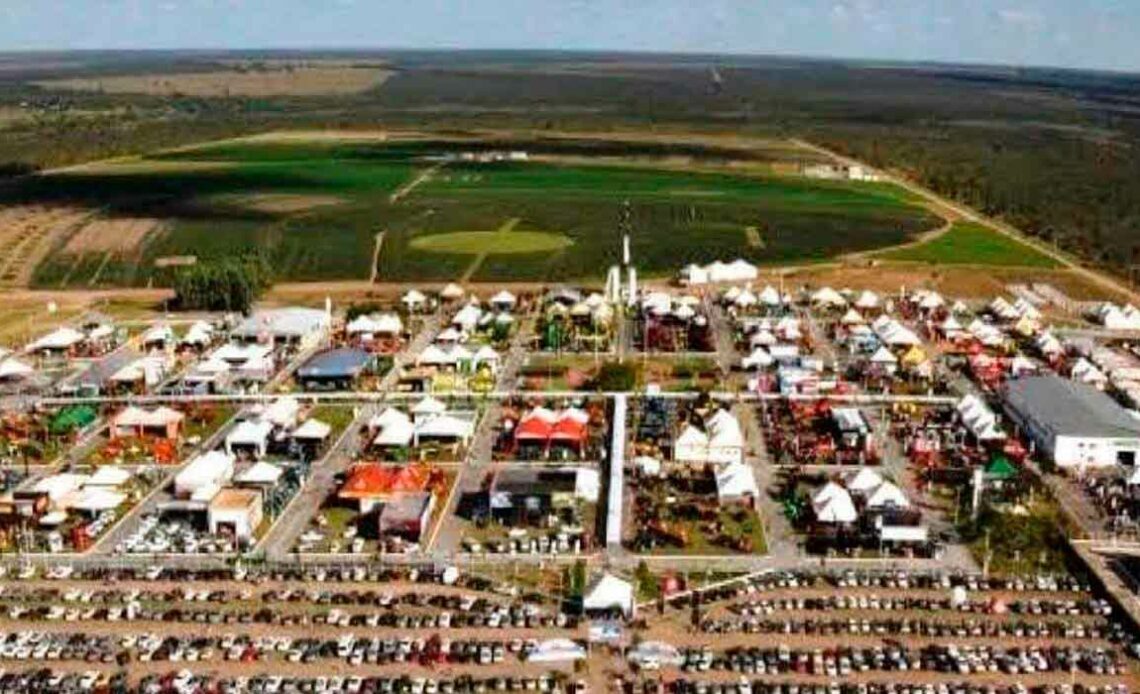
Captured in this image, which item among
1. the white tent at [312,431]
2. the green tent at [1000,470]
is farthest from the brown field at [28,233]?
the green tent at [1000,470]

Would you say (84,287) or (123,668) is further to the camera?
(84,287)

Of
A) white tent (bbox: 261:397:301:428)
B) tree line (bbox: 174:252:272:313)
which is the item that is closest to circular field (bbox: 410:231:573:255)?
tree line (bbox: 174:252:272:313)

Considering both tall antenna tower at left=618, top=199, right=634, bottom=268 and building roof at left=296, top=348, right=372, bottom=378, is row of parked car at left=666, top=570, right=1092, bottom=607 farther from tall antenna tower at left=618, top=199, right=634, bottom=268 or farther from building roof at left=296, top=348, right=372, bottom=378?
tall antenna tower at left=618, top=199, right=634, bottom=268

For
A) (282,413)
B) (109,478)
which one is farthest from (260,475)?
(282,413)

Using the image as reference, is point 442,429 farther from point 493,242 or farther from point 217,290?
point 493,242

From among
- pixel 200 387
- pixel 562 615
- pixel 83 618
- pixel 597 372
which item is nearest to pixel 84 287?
pixel 200 387

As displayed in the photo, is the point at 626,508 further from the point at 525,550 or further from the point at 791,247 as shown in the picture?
the point at 791,247

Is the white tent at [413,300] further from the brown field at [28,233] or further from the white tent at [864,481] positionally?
the white tent at [864,481]

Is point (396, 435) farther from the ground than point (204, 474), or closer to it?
farther from the ground
